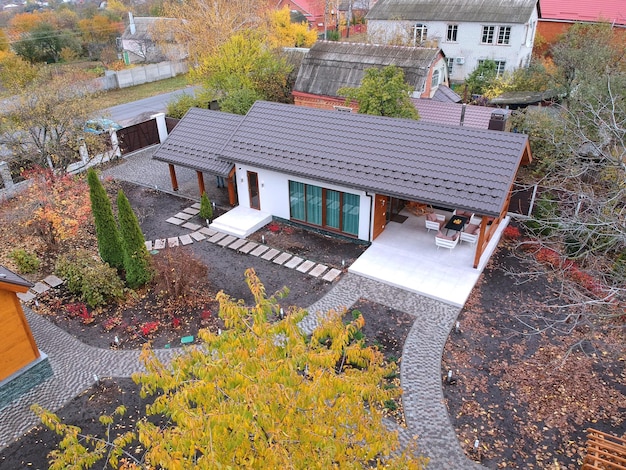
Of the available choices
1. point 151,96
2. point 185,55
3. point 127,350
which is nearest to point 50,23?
point 185,55

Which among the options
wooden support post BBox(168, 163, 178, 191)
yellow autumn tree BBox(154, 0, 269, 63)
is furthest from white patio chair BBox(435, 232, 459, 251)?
yellow autumn tree BBox(154, 0, 269, 63)

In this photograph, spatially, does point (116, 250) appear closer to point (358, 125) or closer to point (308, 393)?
point (358, 125)

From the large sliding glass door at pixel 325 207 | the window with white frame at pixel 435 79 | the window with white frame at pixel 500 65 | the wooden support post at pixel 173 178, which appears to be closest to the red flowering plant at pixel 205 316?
the large sliding glass door at pixel 325 207

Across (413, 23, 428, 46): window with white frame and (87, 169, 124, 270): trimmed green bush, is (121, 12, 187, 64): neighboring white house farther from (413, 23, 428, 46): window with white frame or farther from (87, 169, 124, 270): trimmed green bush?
(87, 169, 124, 270): trimmed green bush

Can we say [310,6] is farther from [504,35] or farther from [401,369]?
[401,369]

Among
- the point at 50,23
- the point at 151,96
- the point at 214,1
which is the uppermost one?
the point at 214,1

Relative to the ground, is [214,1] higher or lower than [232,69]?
higher

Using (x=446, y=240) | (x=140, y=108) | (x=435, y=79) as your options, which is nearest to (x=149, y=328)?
(x=446, y=240)

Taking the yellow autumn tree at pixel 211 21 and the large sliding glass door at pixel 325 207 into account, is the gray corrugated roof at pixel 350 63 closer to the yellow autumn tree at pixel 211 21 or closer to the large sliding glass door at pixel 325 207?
the yellow autumn tree at pixel 211 21
